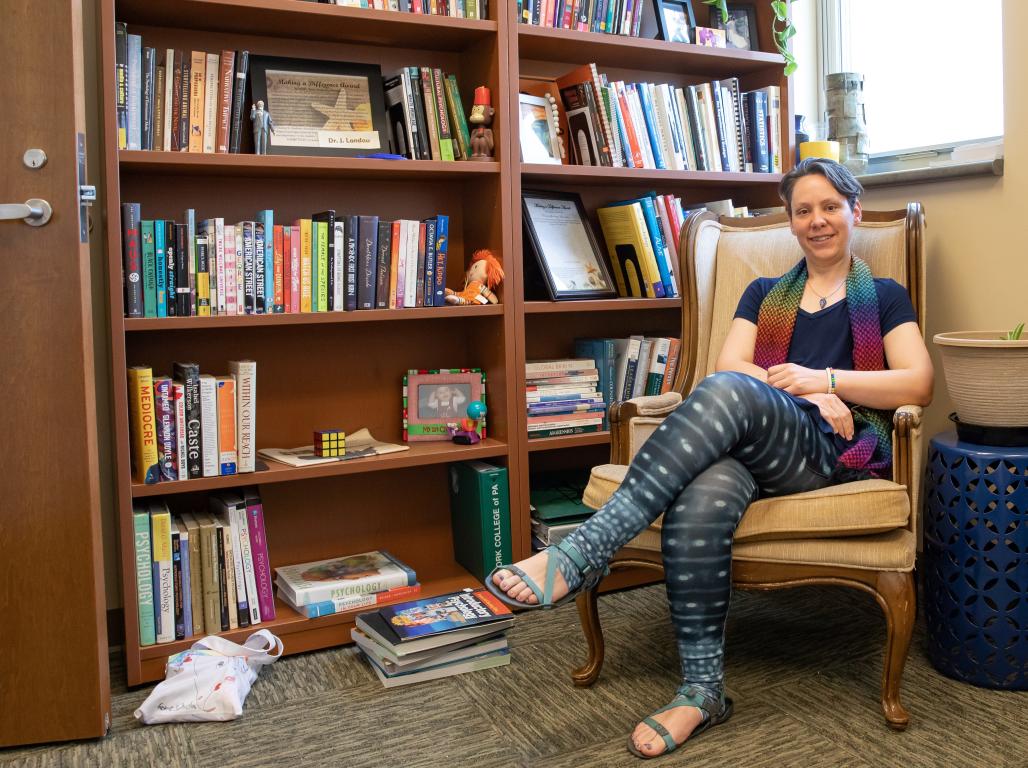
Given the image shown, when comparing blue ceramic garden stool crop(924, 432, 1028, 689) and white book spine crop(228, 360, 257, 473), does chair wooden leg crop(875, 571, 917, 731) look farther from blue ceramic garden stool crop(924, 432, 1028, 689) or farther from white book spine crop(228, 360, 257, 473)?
white book spine crop(228, 360, 257, 473)

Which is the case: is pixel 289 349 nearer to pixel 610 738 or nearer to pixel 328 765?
pixel 328 765

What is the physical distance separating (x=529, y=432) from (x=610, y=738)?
947mm

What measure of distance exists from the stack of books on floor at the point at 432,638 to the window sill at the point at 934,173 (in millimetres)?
1609

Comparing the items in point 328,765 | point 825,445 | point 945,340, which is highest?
point 945,340

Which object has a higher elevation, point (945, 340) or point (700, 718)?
point (945, 340)

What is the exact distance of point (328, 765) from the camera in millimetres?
1744

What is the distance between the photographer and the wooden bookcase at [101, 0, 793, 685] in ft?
7.14

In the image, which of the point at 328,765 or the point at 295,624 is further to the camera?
the point at 295,624

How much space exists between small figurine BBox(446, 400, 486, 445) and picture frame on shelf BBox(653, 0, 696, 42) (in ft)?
4.02

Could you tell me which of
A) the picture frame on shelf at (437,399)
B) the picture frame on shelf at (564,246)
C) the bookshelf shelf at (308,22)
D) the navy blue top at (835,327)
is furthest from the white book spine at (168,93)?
the navy blue top at (835,327)

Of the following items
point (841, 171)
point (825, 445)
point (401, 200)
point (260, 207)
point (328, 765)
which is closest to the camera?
point (328, 765)

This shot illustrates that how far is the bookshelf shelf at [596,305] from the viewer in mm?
2527

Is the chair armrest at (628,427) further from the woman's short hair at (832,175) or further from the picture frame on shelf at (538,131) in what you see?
the picture frame on shelf at (538,131)

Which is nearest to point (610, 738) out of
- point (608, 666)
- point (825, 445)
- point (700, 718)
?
point (700, 718)
